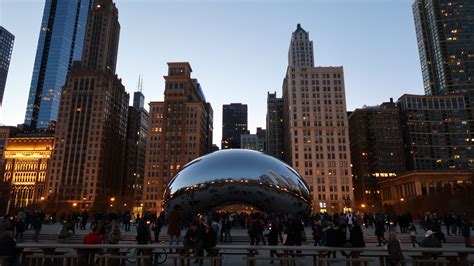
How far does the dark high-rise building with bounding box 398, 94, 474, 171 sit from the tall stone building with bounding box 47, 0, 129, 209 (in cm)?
12858

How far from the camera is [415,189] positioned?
10444 cm

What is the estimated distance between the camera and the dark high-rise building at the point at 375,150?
463ft

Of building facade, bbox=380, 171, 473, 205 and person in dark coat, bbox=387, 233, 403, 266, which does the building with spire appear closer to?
building facade, bbox=380, 171, 473, 205

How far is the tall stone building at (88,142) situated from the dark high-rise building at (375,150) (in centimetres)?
9977

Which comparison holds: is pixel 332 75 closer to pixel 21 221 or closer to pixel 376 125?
pixel 376 125

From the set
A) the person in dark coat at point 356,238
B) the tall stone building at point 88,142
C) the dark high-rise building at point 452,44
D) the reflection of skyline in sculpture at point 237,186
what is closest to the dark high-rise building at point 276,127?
the tall stone building at point 88,142

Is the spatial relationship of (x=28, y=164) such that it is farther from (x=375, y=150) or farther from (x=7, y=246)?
(x=7, y=246)

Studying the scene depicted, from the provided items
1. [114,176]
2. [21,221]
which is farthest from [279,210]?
[114,176]

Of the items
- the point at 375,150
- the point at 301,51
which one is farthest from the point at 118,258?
the point at 301,51

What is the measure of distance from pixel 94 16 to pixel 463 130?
180578mm

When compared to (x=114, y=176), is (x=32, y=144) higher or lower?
higher

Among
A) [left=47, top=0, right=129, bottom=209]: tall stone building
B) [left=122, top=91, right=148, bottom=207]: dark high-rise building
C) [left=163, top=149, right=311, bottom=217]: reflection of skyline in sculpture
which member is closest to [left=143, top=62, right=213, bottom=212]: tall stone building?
[left=47, top=0, right=129, bottom=209]: tall stone building

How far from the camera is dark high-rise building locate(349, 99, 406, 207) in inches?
5556

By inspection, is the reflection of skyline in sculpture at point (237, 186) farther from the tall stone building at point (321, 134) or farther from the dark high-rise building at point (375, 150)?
the dark high-rise building at point (375, 150)
